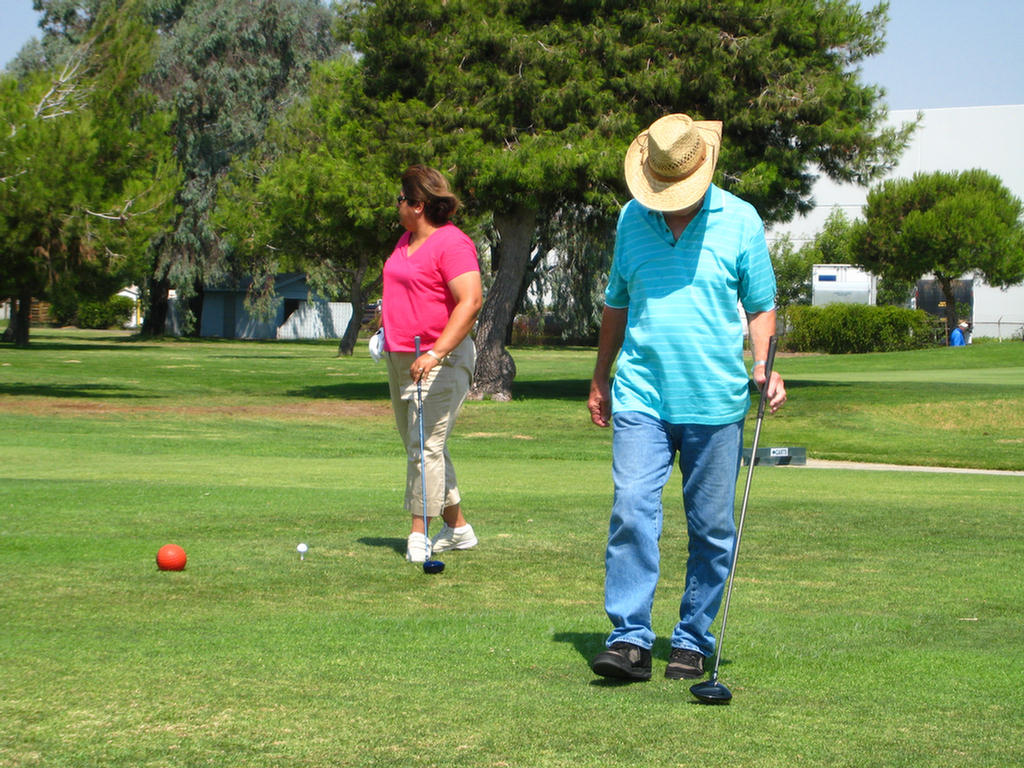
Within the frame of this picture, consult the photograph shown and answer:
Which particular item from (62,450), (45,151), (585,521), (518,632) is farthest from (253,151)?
(518,632)

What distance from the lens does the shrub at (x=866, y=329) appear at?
51.8m

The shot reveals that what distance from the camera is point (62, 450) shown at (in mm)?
16203

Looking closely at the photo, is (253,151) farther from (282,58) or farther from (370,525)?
(370,525)

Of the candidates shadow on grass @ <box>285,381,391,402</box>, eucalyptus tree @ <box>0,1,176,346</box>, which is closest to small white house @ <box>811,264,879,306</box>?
shadow on grass @ <box>285,381,391,402</box>

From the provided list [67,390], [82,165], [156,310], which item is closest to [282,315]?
[156,310]

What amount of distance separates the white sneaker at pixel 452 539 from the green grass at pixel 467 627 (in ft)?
0.47

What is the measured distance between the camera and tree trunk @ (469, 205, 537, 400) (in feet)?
92.5

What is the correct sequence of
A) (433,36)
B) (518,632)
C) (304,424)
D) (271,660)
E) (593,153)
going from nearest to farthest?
(271,660) → (518,632) → (304,424) → (593,153) → (433,36)

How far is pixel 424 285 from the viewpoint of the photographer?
7285 millimetres

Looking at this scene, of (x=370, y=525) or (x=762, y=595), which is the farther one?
(x=370, y=525)

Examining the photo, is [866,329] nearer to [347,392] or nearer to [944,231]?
[944,231]

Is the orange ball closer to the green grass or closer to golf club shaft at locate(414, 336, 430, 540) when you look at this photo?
the green grass

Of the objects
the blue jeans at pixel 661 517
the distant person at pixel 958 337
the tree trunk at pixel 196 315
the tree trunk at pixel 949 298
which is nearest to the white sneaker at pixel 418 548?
the blue jeans at pixel 661 517

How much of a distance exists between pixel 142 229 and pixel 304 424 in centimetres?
783
